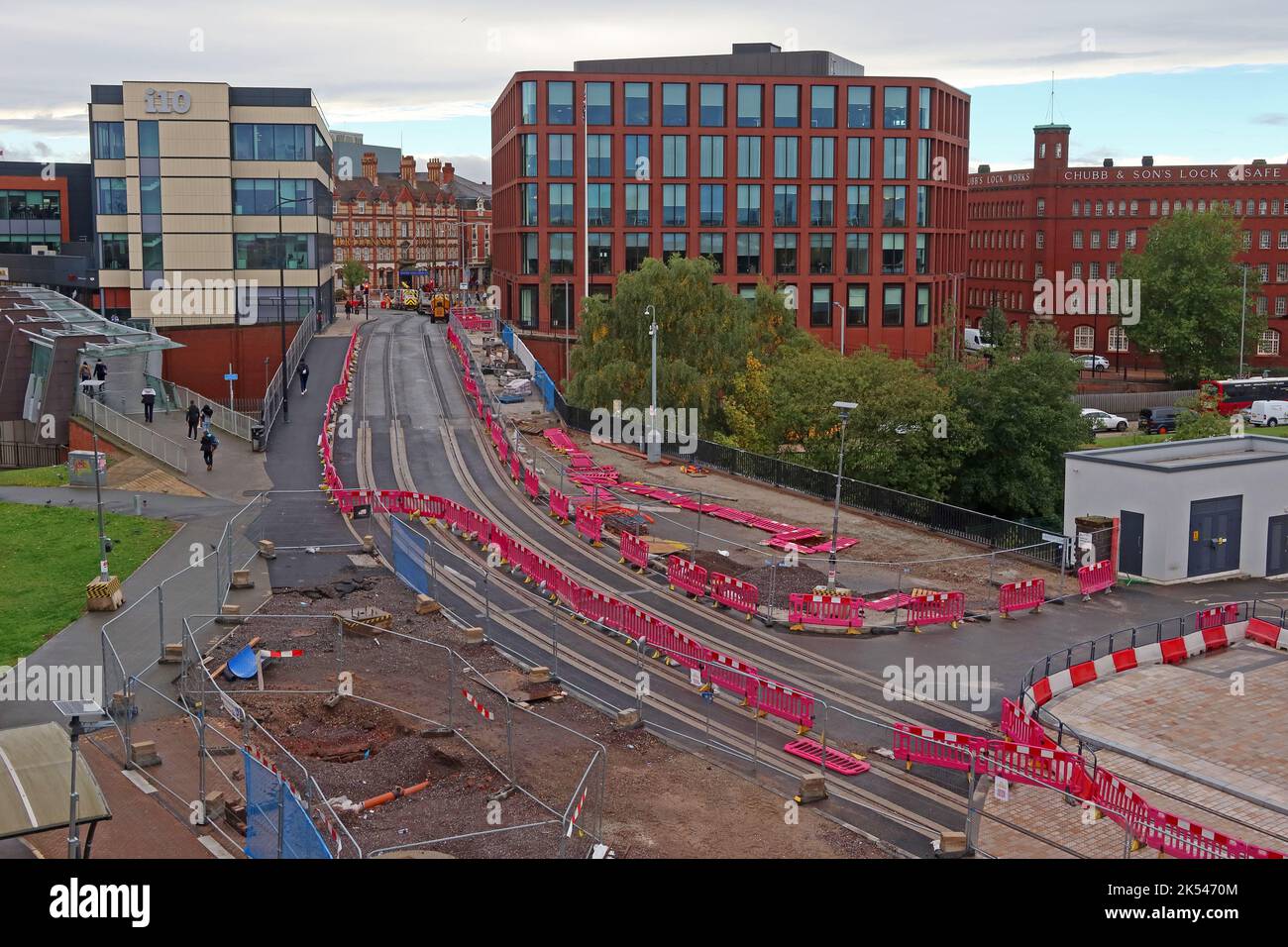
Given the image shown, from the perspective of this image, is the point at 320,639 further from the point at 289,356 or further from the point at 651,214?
the point at 651,214

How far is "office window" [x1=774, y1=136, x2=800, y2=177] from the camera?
8931cm

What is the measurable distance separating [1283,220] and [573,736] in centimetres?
→ 10950

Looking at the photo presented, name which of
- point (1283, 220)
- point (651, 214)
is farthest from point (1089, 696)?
point (1283, 220)

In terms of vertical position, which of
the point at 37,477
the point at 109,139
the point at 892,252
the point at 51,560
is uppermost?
the point at 109,139

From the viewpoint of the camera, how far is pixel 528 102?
87.0 metres

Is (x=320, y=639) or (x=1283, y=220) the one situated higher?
(x=1283, y=220)

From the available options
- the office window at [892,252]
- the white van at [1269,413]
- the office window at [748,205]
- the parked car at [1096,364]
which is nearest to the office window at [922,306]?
the office window at [892,252]

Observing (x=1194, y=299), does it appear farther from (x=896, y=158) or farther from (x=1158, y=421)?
(x=896, y=158)

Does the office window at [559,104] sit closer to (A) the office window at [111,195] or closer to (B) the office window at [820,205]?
(B) the office window at [820,205]

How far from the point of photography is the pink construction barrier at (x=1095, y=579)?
35.1 meters

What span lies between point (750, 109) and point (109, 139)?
4089cm

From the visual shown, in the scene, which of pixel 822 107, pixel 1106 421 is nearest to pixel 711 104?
pixel 822 107

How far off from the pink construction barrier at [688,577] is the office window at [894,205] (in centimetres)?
6217
